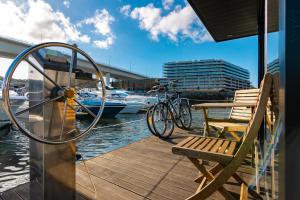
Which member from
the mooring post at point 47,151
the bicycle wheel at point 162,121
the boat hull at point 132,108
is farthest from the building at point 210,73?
the mooring post at point 47,151

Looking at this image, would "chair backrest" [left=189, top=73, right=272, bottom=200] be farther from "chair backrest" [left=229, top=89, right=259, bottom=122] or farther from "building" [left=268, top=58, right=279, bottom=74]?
"chair backrest" [left=229, top=89, right=259, bottom=122]

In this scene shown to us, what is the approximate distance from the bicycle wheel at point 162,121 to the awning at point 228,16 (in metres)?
1.94

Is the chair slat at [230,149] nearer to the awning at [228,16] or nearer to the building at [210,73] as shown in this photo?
the awning at [228,16]

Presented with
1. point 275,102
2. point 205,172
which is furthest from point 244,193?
point 275,102

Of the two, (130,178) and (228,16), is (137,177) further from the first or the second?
(228,16)

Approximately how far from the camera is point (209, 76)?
17.3 meters

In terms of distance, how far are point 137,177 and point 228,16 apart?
10.9ft

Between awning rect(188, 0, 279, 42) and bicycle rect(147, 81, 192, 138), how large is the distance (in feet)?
5.22

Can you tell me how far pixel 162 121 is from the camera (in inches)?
149

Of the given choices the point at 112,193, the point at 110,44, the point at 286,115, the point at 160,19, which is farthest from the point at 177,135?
the point at 110,44

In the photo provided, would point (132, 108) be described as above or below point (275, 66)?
below

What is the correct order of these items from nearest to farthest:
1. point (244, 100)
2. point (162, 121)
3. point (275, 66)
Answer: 1. point (275, 66)
2. point (244, 100)
3. point (162, 121)

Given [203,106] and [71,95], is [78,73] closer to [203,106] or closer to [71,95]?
[71,95]

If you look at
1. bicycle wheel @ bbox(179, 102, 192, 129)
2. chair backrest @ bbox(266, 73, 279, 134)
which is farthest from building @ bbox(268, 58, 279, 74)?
bicycle wheel @ bbox(179, 102, 192, 129)
